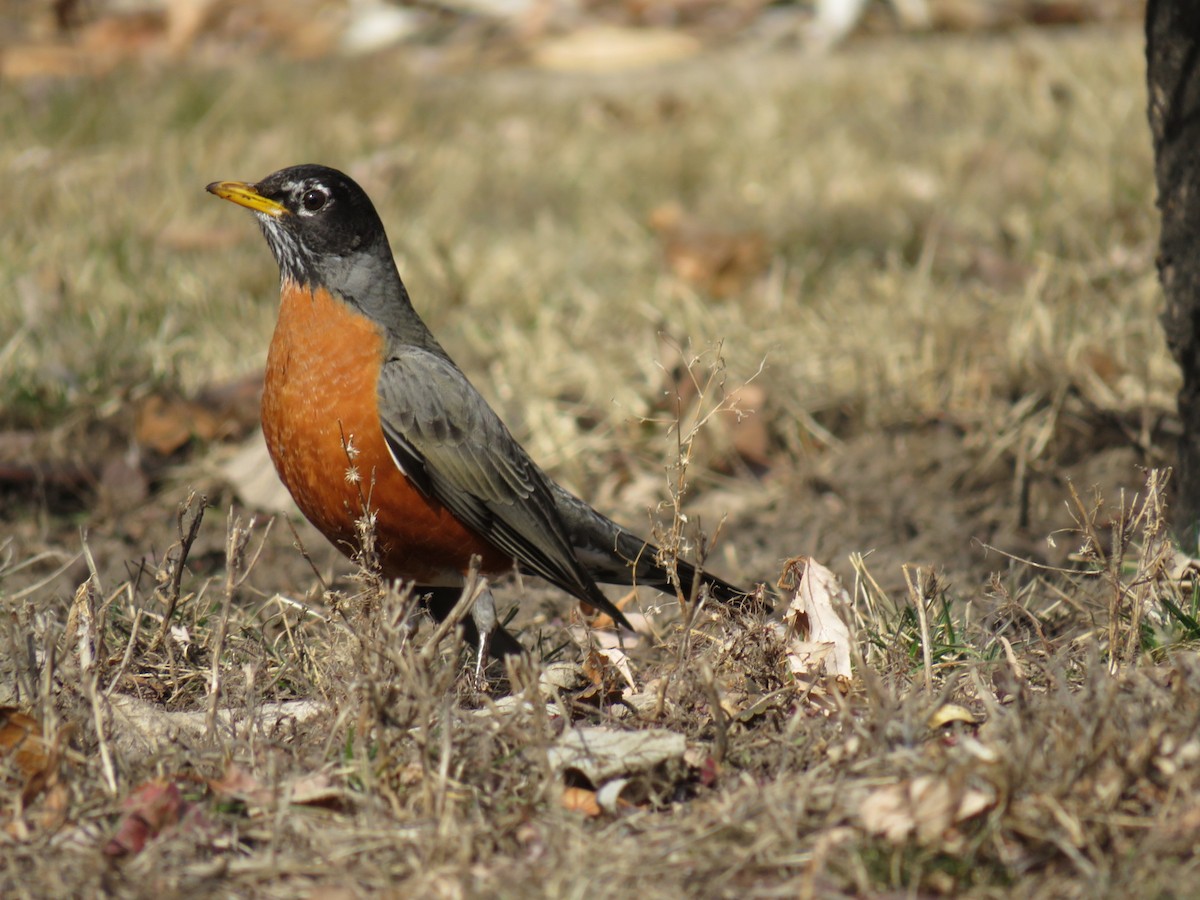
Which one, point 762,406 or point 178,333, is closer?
point 762,406

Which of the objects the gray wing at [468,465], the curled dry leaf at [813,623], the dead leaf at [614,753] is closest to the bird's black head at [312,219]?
the gray wing at [468,465]

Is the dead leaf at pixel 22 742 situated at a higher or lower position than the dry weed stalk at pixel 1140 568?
higher

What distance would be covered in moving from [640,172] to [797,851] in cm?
588

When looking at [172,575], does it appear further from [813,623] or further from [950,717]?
[950,717]

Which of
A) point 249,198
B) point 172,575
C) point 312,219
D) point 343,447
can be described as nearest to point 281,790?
point 172,575

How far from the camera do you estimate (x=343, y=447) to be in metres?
3.46

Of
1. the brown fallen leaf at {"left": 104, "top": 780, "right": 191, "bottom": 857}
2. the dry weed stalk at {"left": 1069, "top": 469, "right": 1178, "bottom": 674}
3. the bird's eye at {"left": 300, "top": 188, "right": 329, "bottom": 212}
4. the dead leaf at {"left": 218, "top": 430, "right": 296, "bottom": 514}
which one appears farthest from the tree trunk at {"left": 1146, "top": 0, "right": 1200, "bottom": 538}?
the dead leaf at {"left": 218, "top": 430, "right": 296, "bottom": 514}

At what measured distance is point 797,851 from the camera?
227 cm

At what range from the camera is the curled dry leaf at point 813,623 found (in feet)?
9.80

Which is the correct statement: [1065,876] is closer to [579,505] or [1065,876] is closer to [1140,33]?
[579,505]

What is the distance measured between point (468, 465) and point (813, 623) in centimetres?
110

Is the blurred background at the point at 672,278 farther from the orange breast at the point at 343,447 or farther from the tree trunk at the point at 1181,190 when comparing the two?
the orange breast at the point at 343,447

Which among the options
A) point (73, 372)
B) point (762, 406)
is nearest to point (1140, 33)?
point (762, 406)

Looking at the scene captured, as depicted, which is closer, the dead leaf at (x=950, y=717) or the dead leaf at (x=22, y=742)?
the dead leaf at (x=22, y=742)
